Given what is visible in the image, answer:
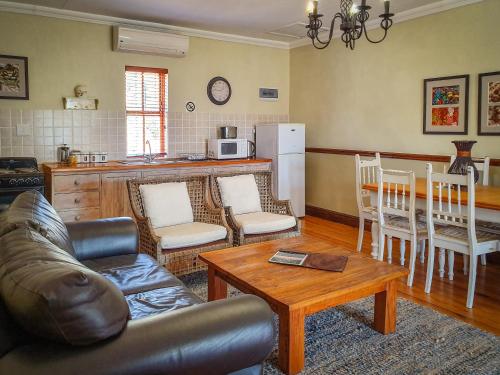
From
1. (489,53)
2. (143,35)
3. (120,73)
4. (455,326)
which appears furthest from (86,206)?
(489,53)

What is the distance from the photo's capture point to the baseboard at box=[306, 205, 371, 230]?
5.63m

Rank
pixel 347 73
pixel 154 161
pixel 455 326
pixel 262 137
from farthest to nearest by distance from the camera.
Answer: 1. pixel 262 137
2. pixel 347 73
3. pixel 154 161
4. pixel 455 326

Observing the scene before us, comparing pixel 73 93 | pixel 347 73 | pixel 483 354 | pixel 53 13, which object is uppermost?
pixel 53 13

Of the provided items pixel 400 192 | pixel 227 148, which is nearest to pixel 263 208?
pixel 400 192

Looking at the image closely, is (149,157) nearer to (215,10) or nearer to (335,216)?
(215,10)

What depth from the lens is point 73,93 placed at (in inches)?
195

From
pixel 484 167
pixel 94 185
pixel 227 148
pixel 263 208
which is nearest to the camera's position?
pixel 484 167

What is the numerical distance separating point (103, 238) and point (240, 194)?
1642 millimetres

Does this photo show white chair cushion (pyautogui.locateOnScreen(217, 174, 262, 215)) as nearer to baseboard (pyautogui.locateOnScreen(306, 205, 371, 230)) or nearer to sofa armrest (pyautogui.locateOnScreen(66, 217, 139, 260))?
sofa armrest (pyautogui.locateOnScreen(66, 217, 139, 260))

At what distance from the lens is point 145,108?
214 inches

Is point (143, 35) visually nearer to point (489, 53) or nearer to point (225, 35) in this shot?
point (225, 35)

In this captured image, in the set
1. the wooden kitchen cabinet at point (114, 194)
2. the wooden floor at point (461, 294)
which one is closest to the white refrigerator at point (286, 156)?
the wooden floor at point (461, 294)

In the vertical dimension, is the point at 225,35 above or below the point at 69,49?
above

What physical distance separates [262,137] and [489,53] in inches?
114
